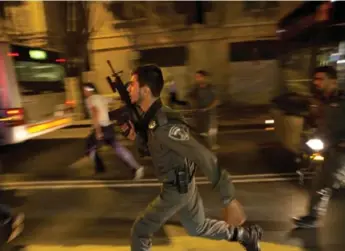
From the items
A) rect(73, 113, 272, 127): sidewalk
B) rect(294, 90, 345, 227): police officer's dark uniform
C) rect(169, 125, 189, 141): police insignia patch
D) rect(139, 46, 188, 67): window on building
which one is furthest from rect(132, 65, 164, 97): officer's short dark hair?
rect(139, 46, 188, 67): window on building

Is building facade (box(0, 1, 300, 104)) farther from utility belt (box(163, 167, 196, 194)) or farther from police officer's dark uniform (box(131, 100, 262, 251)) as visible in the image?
utility belt (box(163, 167, 196, 194))

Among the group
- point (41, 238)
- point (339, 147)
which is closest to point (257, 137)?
point (339, 147)

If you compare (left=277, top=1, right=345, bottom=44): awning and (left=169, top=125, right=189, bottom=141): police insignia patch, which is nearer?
(left=169, top=125, right=189, bottom=141): police insignia patch

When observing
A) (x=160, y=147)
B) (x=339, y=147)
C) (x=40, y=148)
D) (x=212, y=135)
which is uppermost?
(x=160, y=147)

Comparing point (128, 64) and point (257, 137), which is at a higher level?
point (128, 64)

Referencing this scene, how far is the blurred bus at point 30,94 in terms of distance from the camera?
22.9ft

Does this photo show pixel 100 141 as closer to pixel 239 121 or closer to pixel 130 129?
pixel 130 129

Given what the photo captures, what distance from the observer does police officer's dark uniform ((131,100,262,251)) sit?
2475 mm

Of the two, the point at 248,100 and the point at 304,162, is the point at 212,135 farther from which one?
the point at 248,100

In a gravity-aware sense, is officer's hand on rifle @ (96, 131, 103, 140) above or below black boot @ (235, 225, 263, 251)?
above

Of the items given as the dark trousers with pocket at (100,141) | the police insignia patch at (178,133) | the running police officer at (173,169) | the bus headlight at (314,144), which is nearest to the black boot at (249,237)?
the running police officer at (173,169)

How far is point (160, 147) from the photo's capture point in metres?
2.57

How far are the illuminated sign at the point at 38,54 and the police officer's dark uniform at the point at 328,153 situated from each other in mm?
6441

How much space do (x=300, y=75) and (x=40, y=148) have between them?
654 cm
